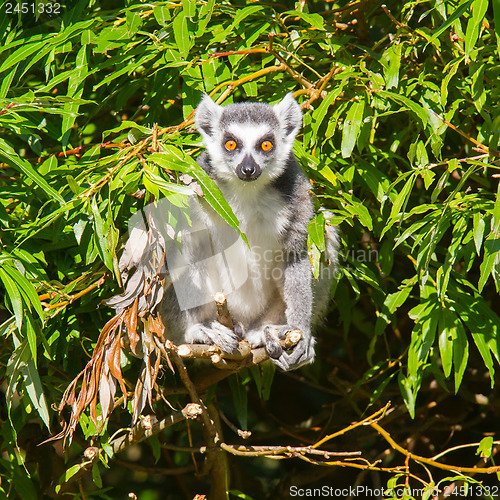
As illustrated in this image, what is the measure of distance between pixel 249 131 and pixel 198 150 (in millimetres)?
344

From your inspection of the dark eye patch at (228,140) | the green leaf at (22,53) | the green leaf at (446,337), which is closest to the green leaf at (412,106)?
the dark eye patch at (228,140)

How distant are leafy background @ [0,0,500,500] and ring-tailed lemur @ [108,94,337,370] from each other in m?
0.14

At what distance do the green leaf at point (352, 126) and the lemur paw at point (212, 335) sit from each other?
125 centimetres

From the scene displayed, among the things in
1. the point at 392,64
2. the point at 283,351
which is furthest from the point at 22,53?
the point at 283,351

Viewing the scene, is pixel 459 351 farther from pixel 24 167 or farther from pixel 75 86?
pixel 75 86

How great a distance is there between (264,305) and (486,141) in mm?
1727

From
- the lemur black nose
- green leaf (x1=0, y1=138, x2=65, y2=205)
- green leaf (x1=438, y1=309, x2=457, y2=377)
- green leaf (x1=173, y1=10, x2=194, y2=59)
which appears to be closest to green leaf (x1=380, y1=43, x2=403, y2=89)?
the lemur black nose

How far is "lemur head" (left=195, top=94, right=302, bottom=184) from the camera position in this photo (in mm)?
3857

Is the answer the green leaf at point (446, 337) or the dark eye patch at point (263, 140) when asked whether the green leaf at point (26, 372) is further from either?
the green leaf at point (446, 337)

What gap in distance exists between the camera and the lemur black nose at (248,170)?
12.1ft

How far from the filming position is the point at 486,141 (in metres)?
3.70

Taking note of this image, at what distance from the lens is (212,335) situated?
3871 mm

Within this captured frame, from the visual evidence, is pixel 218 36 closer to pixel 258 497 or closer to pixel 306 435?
pixel 306 435

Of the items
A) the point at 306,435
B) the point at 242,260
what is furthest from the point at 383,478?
the point at 242,260
